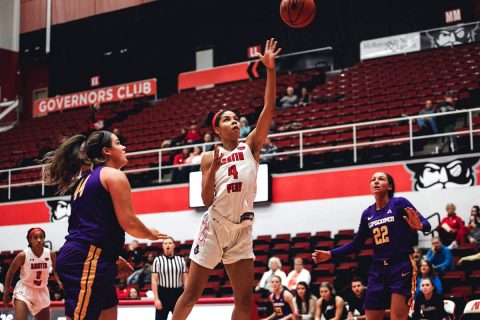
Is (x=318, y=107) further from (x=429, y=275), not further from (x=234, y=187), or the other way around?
(x=234, y=187)

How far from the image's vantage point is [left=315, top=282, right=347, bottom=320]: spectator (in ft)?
38.0

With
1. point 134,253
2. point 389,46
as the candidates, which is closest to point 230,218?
point 134,253

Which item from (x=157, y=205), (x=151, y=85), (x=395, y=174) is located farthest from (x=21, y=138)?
(x=395, y=174)

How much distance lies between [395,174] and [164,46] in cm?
1515

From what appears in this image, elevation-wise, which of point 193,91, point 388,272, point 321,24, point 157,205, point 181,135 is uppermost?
point 321,24

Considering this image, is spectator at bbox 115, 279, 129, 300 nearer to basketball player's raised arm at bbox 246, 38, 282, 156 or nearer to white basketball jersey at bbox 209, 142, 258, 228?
white basketball jersey at bbox 209, 142, 258, 228

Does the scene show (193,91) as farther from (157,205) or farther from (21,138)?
(157,205)

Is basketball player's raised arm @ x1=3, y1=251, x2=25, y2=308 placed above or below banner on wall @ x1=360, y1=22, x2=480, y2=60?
below

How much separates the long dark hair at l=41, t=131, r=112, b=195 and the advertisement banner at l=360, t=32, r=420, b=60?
17912 mm

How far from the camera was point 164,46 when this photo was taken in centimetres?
2794

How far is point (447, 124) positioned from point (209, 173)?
10.3 metres

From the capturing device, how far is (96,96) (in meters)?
27.7

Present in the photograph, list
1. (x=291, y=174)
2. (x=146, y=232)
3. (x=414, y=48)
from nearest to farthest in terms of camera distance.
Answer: (x=146, y=232) → (x=291, y=174) → (x=414, y=48)

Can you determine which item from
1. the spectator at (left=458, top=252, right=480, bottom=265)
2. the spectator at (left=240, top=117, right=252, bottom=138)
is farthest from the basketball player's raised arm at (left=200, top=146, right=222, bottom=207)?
the spectator at (left=240, top=117, right=252, bottom=138)
